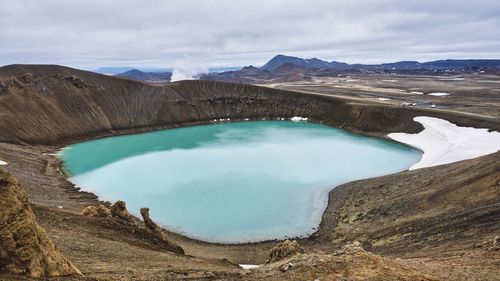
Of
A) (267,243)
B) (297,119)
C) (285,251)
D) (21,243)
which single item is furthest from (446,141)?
(21,243)

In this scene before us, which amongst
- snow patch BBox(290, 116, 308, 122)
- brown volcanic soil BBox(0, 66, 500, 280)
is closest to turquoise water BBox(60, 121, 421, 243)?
brown volcanic soil BBox(0, 66, 500, 280)

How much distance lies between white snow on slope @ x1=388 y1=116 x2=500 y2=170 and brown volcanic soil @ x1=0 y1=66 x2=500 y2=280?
2.46m

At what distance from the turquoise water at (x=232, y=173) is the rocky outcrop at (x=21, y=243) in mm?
15810

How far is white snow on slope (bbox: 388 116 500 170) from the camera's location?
4266cm

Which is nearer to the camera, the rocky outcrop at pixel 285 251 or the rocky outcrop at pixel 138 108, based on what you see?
the rocky outcrop at pixel 285 251

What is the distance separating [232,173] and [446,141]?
101ft

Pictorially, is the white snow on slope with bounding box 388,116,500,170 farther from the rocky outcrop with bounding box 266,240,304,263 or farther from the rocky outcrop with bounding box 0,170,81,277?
the rocky outcrop with bounding box 0,170,81,277

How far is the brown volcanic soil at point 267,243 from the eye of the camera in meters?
12.3

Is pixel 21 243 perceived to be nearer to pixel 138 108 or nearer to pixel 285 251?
pixel 285 251

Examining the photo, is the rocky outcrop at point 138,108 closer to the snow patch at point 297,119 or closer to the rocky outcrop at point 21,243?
the snow patch at point 297,119

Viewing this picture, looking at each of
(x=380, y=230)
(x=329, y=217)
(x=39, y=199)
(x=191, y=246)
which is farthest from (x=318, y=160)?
(x=39, y=199)

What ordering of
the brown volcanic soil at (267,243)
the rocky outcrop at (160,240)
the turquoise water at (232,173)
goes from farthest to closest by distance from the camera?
the turquoise water at (232,173) → the rocky outcrop at (160,240) → the brown volcanic soil at (267,243)

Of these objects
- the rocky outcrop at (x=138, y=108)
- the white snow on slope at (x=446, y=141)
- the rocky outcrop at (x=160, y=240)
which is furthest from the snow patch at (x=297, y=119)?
the rocky outcrop at (x=160, y=240)

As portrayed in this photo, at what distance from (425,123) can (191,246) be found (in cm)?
5127
